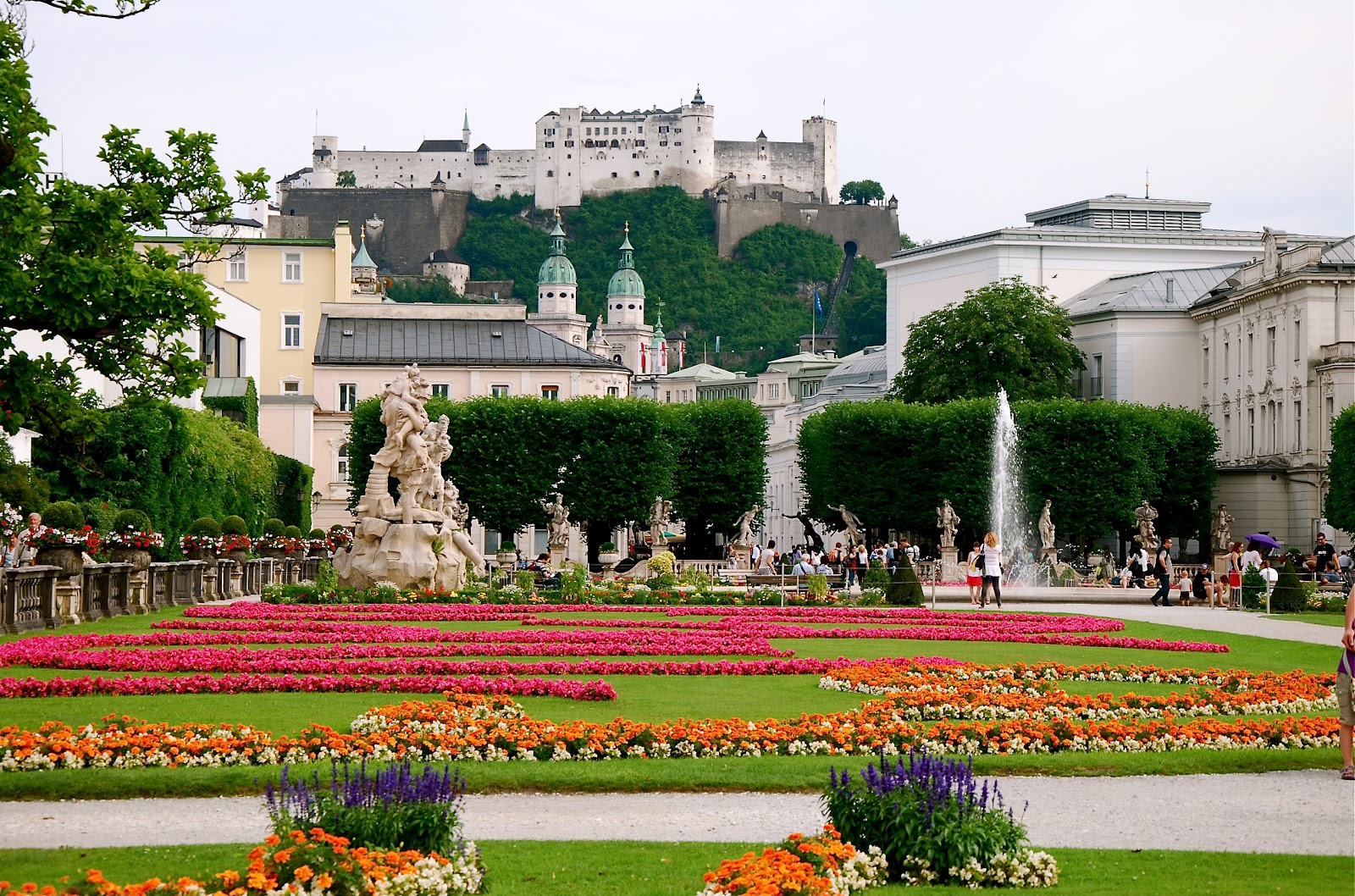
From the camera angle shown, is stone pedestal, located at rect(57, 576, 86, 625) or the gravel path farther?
stone pedestal, located at rect(57, 576, 86, 625)

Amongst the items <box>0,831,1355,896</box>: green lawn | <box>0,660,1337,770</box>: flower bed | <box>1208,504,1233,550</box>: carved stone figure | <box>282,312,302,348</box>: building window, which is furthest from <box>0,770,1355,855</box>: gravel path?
<box>282,312,302,348</box>: building window

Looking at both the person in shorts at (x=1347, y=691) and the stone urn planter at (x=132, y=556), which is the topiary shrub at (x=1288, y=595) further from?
the person in shorts at (x=1347, y=691)

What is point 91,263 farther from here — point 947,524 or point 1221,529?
point 1221,529

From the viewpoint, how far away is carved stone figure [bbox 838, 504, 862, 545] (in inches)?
2795

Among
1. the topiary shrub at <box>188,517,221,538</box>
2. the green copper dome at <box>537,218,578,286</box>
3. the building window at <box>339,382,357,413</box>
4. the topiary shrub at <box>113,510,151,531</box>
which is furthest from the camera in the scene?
the green copper dome at <box>537,218,578,286</box>

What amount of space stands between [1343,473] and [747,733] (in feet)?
164

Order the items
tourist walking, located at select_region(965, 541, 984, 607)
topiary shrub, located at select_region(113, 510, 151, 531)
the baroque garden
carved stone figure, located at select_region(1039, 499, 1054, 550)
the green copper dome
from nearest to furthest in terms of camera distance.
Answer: the baroque garden, topiary shrub, located at select_region(113, 510, 151, 531), tourist walking, located at select_region(965, 541, 984, 607), carved stone figure, located at select_region(1039, 499, 1054, 550), the green copper dome

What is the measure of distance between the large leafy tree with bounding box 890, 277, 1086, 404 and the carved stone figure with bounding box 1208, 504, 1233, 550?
35.6ft

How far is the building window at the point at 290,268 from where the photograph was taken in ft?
330

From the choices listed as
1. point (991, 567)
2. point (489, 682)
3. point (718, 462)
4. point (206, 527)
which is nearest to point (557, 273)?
point (718, 462)

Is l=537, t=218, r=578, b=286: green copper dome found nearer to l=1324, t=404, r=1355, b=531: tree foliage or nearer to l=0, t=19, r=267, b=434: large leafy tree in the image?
l=1324, t=404, r=1355, b=531: tree foliage

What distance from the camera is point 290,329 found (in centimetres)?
9956

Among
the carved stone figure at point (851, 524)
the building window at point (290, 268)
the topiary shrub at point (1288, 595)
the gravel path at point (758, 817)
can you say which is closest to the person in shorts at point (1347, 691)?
the gravel path at point (758, 817)

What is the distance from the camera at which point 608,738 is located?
17422 millimetres
